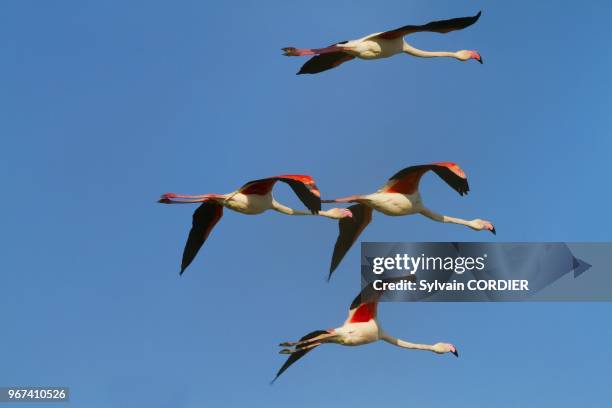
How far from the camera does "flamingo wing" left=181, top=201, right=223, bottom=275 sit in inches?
1214

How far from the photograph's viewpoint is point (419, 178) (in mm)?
30891

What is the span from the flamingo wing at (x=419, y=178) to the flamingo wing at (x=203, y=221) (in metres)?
3.28

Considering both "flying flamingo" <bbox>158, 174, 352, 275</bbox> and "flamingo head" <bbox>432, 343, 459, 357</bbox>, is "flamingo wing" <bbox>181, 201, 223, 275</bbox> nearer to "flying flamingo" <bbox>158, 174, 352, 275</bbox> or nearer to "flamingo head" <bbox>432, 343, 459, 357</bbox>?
"flying flamingo" <bbox>158, 174, 352, 275</bbox>

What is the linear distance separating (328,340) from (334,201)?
9.97 feet

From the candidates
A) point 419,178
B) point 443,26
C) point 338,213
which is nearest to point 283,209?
point 338,213

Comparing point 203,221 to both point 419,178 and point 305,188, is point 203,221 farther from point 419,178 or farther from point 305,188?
point 419,178

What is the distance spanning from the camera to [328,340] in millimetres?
29391

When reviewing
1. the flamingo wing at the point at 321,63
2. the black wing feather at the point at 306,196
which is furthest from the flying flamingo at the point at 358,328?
the flamingo wing at the point at 321,63

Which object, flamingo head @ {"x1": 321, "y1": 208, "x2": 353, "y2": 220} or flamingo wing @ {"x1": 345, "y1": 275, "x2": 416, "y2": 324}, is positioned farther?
flamingo head @ {"x1": 321, "y1": 208, "x2": 353, "y2": 220}

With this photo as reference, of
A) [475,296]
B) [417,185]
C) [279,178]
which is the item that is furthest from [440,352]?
[279,178]

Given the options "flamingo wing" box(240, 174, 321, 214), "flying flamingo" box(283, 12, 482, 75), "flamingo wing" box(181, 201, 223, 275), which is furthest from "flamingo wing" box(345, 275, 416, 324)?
"flying flamingo" box(283, 12, 482, 75)

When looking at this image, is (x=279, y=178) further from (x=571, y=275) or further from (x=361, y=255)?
(x=571, y=275)

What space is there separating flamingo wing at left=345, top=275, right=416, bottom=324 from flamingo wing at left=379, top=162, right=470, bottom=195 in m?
2.09

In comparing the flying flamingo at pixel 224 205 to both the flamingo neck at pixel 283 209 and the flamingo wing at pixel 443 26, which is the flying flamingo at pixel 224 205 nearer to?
the flamingo neck at pixel 283 209
